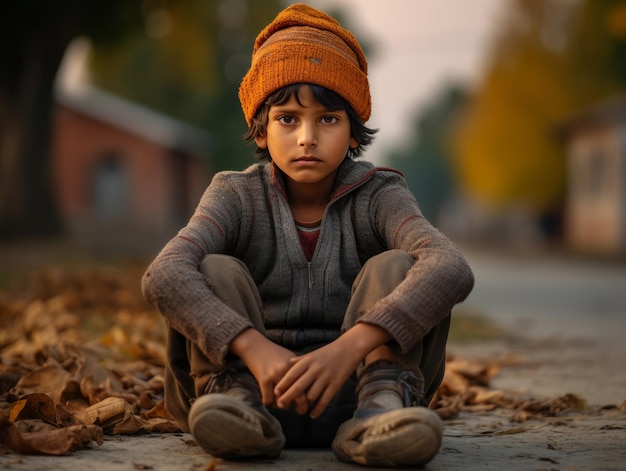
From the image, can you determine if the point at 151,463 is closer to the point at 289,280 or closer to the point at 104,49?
the point at 289,280

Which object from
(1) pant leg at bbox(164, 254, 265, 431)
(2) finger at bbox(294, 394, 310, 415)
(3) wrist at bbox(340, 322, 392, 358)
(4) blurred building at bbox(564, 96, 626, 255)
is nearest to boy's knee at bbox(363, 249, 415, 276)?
(3) wrist at bbox(340, 322, 392, 358)

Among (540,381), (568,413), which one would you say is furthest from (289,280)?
(540,381)

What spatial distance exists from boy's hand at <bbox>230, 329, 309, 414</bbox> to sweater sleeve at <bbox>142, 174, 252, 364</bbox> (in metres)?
0.03

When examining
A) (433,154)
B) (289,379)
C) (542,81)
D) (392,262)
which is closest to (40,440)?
(289,379)

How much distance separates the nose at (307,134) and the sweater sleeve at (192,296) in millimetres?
411

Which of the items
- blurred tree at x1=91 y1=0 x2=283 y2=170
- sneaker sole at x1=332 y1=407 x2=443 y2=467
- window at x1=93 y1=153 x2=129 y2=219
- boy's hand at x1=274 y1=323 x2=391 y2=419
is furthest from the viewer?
blurred tree at x1=91 y1=0 x2=283 y2=170

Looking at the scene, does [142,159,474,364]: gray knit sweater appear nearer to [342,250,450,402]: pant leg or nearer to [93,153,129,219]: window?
[342,250,450,402]: pant leg

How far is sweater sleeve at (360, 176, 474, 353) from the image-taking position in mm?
2607

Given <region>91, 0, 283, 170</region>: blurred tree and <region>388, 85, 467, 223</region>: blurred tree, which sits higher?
<region>388, 85, 467, 223</region>: blurred tree

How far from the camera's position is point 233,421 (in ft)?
8.04

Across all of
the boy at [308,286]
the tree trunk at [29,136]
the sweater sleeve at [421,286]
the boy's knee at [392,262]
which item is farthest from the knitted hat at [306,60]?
the tree trunk at [29,136]

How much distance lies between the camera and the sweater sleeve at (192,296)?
102 inches

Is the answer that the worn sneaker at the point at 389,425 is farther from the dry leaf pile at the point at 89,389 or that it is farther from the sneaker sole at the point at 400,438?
the dry leaf pile at the point at 89,389

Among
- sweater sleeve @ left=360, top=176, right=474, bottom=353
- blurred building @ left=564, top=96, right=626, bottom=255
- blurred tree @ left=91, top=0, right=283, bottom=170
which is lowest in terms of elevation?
sweater sleeve @ left=360, top=176, right=474, bottom=353
